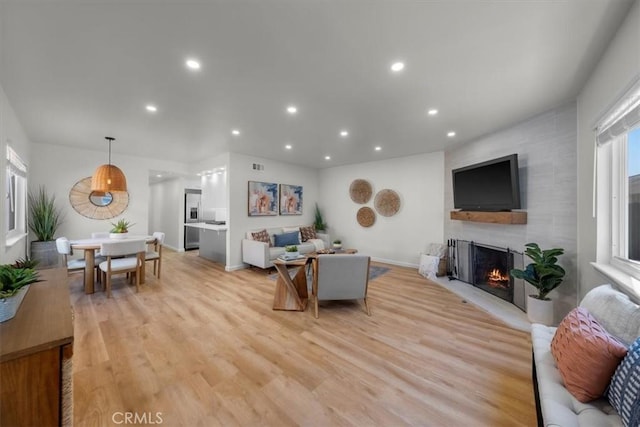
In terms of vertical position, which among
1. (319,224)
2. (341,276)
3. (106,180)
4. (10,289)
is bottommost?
(341,276)

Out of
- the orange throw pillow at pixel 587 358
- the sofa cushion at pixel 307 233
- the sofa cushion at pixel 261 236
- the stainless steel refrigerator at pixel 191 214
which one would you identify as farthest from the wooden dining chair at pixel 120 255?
the orange throw pillow at pixel 587 358

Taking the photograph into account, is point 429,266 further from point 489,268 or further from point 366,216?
point 366,216

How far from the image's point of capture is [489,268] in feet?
12.1

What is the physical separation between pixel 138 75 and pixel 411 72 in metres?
2.46

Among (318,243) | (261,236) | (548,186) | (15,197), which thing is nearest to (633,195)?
(548,186)

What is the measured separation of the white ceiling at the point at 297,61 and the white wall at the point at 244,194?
1636mm

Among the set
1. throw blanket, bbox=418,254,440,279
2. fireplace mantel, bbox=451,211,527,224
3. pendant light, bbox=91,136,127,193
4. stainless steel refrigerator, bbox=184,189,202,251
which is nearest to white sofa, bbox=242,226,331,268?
pendant light, bbox=91,136,127,193

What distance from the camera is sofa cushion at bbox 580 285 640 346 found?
1.17 m

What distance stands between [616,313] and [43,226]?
6.97 meters

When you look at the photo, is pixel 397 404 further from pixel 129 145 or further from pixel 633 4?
pixel 129 145

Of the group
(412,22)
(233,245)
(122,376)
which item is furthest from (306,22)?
(233,245)

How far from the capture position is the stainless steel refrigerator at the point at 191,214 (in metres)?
7.04

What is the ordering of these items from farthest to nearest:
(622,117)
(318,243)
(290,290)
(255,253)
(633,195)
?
(318,243) → (255,253) → (290,290) → (633,195) → (622,117)

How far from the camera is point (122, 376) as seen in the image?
1.80 meters
